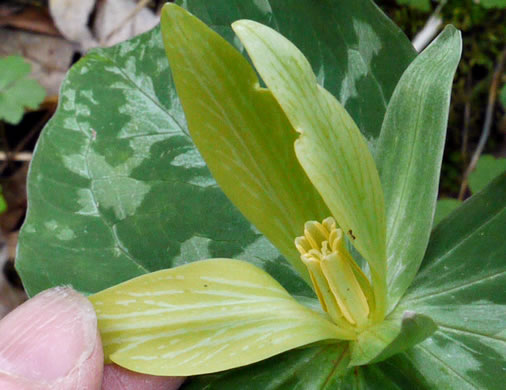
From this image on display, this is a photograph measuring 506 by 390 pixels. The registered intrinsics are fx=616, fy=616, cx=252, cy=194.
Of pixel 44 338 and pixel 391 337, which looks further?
pixel 44 338

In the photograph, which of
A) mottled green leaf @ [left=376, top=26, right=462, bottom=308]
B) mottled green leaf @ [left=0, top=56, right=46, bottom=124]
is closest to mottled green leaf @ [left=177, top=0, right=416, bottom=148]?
mottled green leaf @ [left=376, top=26, right=462, bottom=308]

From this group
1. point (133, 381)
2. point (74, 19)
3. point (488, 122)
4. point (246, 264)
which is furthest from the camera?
point (74, 19)

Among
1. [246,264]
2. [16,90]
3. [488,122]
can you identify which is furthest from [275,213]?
[16,90]

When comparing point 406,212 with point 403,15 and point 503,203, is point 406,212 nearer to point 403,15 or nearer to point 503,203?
point 503,203

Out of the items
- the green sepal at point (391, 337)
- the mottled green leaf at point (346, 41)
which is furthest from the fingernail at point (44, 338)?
the mottled green leaf at point (346, 41)

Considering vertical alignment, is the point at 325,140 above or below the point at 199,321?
above

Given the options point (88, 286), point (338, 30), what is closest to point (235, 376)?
point (88, 286)

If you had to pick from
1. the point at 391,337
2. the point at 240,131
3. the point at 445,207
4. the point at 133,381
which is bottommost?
the point at 133,381

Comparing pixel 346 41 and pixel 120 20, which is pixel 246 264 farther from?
pixel 120 20
